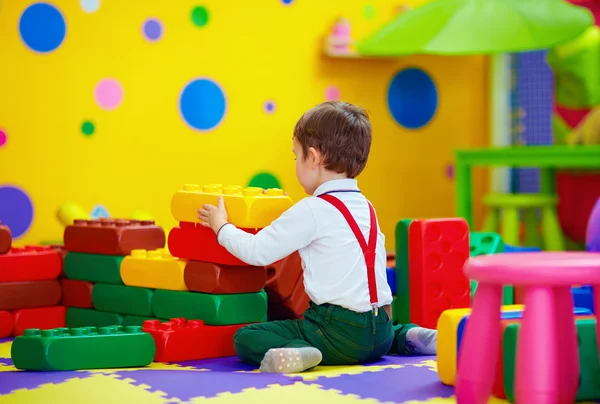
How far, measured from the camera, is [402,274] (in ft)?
7.29

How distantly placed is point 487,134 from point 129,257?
2352mm

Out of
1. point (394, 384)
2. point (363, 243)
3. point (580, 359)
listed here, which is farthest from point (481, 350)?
point (363, 243)

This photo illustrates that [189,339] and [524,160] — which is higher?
[524,160]

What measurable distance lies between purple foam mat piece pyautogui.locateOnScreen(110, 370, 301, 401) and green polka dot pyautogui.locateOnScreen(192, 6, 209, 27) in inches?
77.9

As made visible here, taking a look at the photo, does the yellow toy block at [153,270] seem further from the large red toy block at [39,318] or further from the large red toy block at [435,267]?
the large red toy block at [435,267]

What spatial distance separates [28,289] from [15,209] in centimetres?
75

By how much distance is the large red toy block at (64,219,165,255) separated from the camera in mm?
2338

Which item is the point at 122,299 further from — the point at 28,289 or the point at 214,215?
the point at 214,215

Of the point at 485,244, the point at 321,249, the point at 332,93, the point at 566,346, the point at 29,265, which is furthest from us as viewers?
the point at 332,93

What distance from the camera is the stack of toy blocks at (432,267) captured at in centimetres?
216

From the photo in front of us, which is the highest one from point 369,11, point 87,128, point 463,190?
point 369,11

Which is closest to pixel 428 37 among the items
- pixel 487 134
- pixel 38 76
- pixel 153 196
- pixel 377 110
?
pixel 377 110

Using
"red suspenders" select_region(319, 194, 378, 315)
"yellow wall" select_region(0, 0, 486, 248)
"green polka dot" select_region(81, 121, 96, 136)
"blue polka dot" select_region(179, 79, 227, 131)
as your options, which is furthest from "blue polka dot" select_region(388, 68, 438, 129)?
"red suspenders" select_region(319, 194, 378, 315)

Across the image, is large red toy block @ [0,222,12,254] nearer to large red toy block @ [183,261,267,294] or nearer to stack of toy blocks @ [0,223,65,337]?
stack of toy blocks @ [0,223,65,337]
